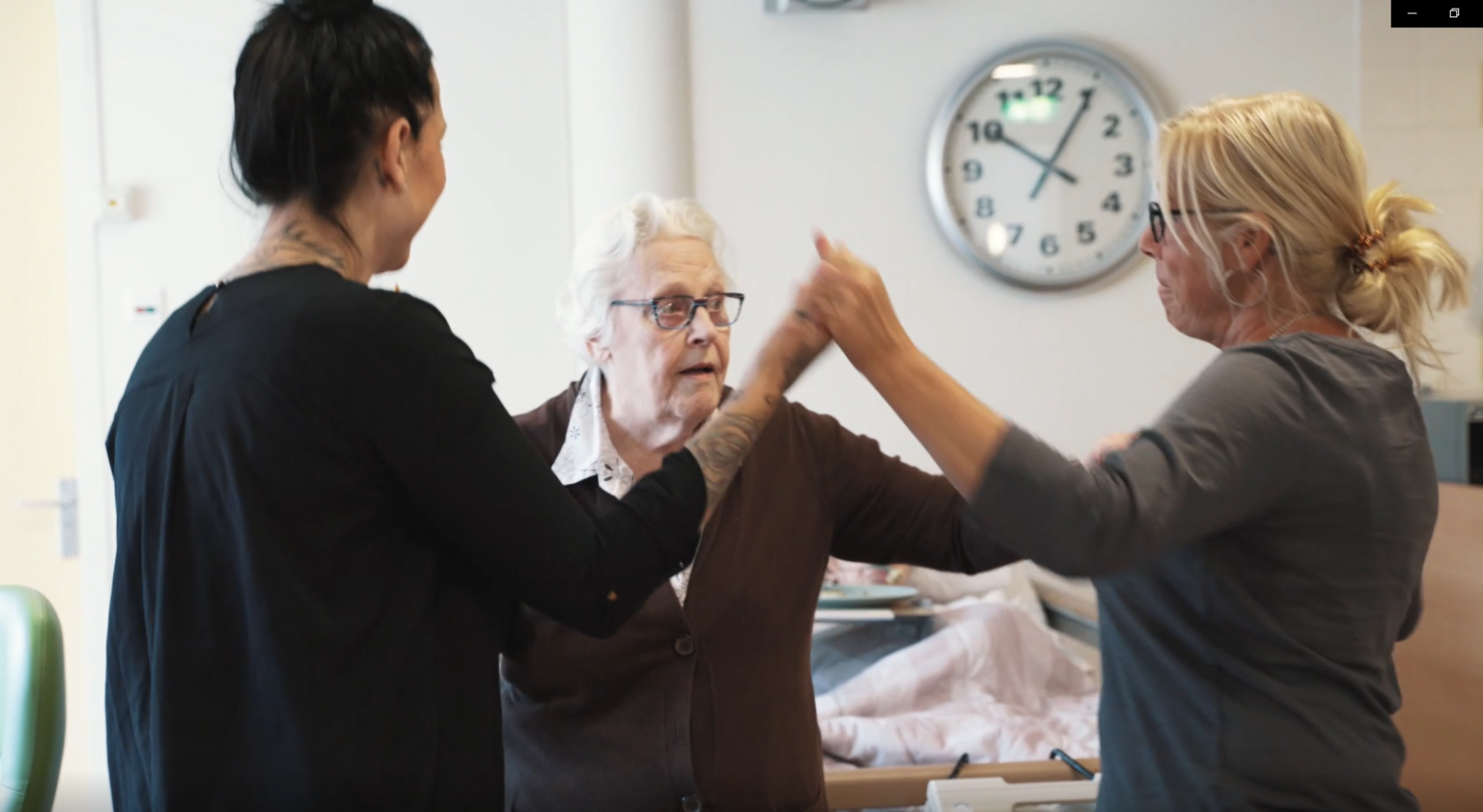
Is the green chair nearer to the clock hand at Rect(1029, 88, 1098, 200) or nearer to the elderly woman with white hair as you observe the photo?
the elderly woman with white hair

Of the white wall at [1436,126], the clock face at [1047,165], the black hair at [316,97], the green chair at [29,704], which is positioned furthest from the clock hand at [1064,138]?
the green chair at [29,704]

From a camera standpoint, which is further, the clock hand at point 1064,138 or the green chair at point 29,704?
the clock hand at point 1064,138

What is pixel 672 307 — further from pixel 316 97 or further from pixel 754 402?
pixel 316 97

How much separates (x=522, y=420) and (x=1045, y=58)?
224 cm

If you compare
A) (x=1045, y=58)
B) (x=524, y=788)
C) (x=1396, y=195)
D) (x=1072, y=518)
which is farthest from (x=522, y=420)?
(x=1045, y=58)

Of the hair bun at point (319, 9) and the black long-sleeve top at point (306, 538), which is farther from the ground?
the hair bun at point (319, 9)

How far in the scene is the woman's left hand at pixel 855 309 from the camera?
1.04 m

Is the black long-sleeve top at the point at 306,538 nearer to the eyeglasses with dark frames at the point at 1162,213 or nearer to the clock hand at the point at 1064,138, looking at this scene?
the eyeglasses with dark frames at the point at 1162,213

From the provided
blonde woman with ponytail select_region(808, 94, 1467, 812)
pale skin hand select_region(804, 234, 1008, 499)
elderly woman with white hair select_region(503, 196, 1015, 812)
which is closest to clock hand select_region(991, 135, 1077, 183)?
elderly woman with white hair select_region(503, 196, 1015, 812)

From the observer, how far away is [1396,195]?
3.70 ft

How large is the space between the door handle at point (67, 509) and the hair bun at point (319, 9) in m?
2.67

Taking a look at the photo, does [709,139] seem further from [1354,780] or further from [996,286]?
[1354,780]

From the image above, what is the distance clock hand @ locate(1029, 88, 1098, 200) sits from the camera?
3.32 m

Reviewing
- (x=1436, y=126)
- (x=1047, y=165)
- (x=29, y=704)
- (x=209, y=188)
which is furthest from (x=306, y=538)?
(x=1436, y=126)
